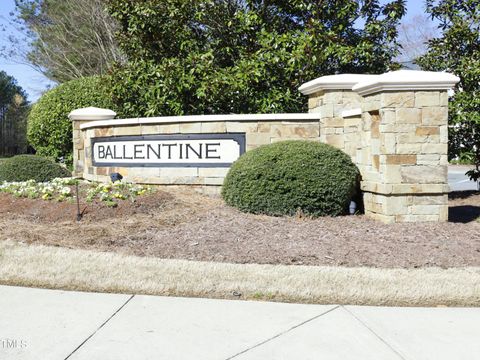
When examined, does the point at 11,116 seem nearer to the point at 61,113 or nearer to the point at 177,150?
the point at 61,113

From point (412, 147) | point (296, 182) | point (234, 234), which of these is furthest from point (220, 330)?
point (412, 147)

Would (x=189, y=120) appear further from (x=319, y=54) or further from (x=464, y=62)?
(x=464, y=62)

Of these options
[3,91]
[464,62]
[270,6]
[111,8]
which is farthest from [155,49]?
[3,91]

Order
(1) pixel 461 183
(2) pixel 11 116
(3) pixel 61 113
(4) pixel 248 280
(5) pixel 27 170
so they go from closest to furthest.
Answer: (4) pixel 248 280 → (5) pixel 27 170 → (3) pixel 61 113 → (1) pixel 461 183 → (2) pixel 11 116

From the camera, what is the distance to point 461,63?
35.0 feet

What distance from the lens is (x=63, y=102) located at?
15.8 metres

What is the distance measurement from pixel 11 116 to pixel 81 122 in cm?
4325

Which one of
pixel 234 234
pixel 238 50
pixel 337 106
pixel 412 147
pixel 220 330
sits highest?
pixel 238 50

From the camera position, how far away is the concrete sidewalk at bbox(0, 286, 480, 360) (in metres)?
3.59

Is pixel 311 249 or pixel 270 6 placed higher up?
pixel 270 6

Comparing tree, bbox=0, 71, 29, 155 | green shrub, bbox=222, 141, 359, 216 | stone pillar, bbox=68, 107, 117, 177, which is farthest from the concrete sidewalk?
tree, bbox=0, 71, 29, 155

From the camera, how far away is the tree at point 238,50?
453 inches

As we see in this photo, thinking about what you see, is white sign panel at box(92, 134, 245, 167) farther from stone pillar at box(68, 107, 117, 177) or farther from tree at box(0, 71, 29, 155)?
tree at box(0, 71, 29, 155)

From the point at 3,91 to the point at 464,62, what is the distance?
48.6m
